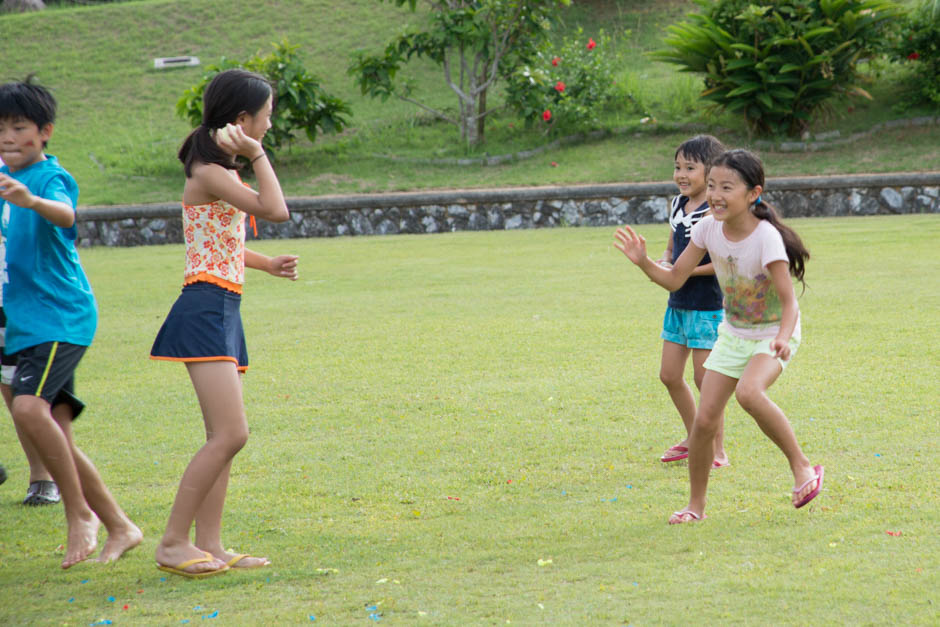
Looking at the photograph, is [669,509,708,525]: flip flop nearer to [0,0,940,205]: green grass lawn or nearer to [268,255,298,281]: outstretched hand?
[268,255,298,281]: outstretched hand

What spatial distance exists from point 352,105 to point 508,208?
20.9 feet

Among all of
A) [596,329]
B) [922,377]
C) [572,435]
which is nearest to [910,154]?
[596,329]

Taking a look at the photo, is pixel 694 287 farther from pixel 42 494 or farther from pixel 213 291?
pixel 42 494

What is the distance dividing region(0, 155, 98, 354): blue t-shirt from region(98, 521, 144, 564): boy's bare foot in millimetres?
639

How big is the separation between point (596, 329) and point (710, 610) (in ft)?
15.3

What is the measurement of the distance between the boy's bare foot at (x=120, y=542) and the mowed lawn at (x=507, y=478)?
54 mm

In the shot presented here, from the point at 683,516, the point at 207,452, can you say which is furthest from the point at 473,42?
the point at 207,452

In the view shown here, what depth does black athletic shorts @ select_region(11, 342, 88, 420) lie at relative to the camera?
10.8ft

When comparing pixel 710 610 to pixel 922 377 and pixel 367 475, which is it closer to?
pixel 367 475

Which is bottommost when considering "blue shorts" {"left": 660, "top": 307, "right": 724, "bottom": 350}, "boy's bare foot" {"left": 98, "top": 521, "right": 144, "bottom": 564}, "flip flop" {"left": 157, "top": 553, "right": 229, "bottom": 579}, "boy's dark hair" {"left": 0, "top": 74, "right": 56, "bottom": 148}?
"boy's bare foot" {"left": 98, "top": 521, "right": 144, "bottom": 564}

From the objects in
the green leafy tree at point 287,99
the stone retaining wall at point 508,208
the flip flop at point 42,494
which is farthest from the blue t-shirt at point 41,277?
the green leafy tree at point 287,99

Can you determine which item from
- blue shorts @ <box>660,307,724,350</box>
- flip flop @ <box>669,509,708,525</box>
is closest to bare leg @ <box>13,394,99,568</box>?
flip flop @ <box>669,509,708,525</box>

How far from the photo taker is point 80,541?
3.37 m

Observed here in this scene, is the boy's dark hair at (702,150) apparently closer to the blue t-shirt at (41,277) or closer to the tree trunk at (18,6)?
the blue t-shirt at (41,277)
